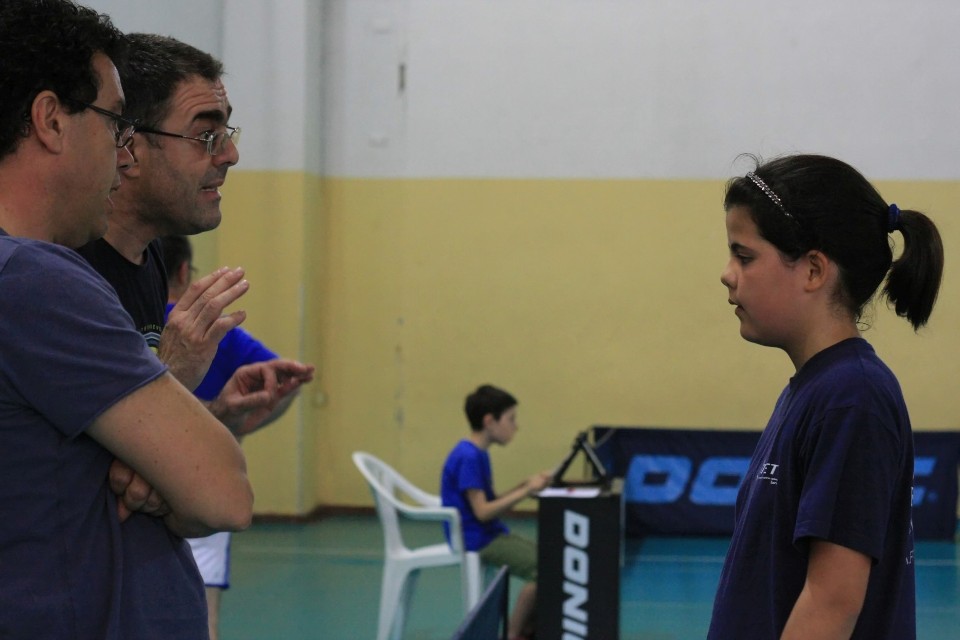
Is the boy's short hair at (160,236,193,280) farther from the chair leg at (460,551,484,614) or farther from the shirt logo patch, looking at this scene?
the shirt logo patch

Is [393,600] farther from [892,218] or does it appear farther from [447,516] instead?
[892,218]

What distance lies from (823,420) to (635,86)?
6.98 meters

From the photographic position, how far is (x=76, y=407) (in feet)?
3.84

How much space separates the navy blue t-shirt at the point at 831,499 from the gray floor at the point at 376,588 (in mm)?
3652

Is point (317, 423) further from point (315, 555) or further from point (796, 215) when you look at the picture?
point (796, 215)

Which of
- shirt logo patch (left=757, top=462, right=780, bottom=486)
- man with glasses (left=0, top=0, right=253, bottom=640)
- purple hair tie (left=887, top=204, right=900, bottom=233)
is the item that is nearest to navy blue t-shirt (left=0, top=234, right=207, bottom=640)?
man with glasses (left=0, top=0, right=253, bottom=640)

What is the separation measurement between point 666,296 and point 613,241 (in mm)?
578

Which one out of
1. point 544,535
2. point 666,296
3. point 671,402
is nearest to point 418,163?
point 666,296

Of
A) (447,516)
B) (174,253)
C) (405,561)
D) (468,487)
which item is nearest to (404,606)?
(405,561)

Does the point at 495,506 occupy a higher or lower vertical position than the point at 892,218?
lower

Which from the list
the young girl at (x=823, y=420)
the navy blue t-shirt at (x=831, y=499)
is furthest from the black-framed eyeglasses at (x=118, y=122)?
the navy blue t-shirt at (x=831, y=499)

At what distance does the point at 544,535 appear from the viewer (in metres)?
4.26

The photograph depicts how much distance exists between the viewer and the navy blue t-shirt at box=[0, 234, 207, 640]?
3.81 feet

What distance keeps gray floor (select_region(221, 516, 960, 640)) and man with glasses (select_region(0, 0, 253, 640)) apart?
4.03 meters
